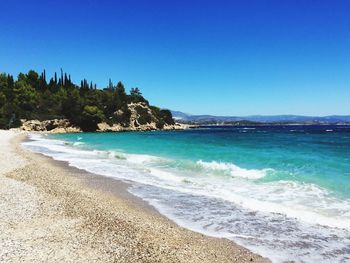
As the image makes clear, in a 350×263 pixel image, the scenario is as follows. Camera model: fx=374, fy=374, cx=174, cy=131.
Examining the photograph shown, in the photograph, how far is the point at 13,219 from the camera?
10.4 metres

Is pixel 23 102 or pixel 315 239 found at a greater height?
pixel 23 102

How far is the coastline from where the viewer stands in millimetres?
8016

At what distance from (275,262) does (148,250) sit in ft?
9.18

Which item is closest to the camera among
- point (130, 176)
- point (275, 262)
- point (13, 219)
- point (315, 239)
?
point (275, 262)

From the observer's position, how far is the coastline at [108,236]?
8.02 metres

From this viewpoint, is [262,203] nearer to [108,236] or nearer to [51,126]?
[108,236]

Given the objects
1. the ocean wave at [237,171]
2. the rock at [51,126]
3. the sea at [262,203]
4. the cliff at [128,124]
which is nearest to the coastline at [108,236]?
the sea at [262,203]

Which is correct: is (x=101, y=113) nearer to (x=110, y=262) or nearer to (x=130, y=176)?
(x=130, y=176)

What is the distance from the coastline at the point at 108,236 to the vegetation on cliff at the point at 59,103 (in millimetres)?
100306

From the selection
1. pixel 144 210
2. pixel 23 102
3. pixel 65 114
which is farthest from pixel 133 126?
pixel 144 210

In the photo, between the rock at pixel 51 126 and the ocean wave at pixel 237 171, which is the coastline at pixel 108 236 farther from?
the rock at pixel 51 126

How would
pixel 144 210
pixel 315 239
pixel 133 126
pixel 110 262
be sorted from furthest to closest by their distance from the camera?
pixel 133 126
pixel 144 210
pixel 315 239
pixel 110 262

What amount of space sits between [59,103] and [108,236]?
114 metres

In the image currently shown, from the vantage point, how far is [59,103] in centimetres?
11706
